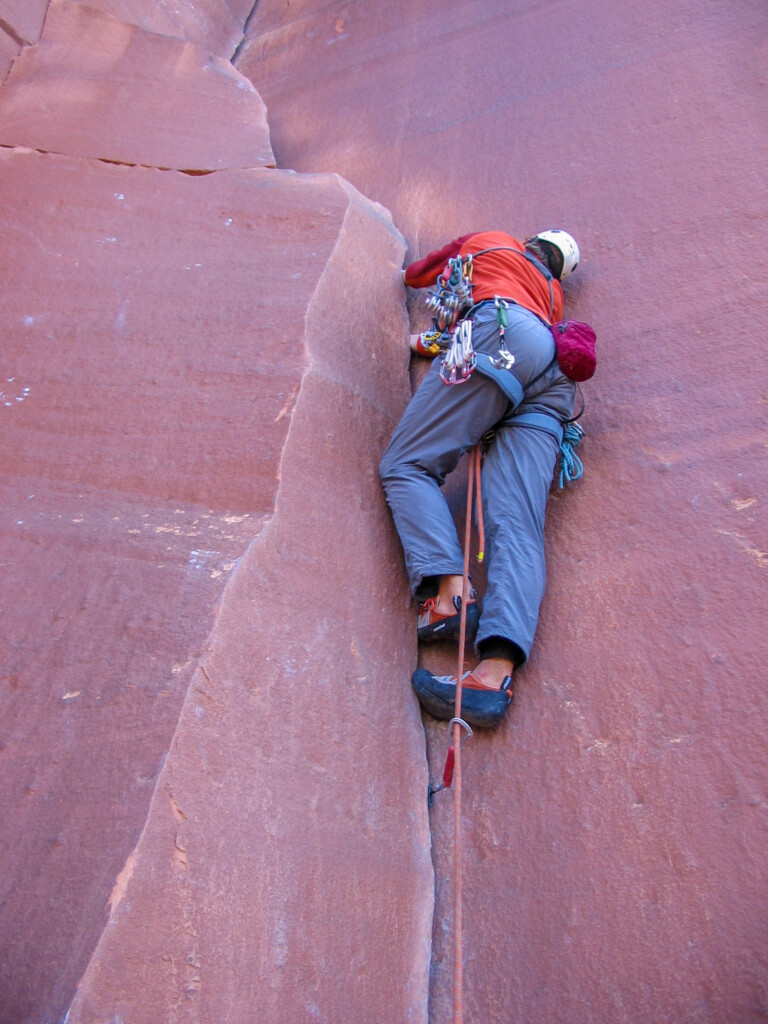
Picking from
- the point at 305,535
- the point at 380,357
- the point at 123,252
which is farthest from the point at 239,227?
the point at 305,535

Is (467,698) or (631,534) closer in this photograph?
(467,698)

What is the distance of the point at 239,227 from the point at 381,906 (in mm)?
2275

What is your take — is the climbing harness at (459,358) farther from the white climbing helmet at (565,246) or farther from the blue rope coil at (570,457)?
the white climbing helmet at (565,246)

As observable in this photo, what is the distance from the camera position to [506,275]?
9.03 feet

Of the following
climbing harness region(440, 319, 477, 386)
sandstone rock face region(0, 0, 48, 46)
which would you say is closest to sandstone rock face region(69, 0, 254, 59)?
sandstone rock face region(0, 0, 48, 46)

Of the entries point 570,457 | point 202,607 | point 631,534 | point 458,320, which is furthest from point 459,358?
point 202,607

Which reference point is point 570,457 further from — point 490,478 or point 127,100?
point 127,100

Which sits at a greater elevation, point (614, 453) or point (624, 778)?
point (614, 453)

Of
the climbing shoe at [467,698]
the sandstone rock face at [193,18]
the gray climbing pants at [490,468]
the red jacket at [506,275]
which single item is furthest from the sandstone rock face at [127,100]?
the climbing shoe at [467,698]

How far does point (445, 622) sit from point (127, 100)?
2.87 m

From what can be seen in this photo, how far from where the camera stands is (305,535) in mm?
2184

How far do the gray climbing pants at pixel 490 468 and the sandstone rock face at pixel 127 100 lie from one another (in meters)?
1.60

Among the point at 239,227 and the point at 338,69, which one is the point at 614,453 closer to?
the point at 239,227

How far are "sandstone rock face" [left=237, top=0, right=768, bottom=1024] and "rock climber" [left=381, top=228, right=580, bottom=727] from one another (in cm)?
12
